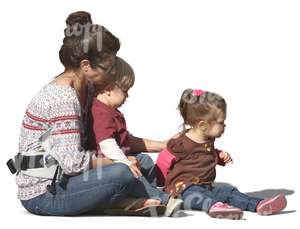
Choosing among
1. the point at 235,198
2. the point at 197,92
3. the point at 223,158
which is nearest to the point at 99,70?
the point at 197,92

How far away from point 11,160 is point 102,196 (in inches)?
26.9

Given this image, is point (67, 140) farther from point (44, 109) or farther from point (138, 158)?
point (138, 158)

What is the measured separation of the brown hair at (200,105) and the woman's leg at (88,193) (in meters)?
0.76

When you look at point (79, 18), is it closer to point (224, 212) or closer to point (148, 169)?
point (148, 169)

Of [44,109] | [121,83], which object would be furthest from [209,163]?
[44,109]

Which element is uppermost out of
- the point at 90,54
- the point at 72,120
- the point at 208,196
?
the point at 90,54

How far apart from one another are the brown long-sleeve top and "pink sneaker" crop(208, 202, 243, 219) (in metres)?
0.37

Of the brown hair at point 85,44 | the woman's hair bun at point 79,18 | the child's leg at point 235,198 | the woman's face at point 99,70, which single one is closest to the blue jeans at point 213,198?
the child's leg at point 235,198

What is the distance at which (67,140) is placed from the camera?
20.7 feet

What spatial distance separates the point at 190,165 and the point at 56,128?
1.04 m

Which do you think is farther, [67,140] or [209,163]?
[209,163]

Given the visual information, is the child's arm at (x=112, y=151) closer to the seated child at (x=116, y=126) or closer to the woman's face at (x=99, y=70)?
the seated child at (x=116, y=126)

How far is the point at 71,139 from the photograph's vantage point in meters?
6.32

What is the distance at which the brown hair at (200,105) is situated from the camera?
6914 mm
